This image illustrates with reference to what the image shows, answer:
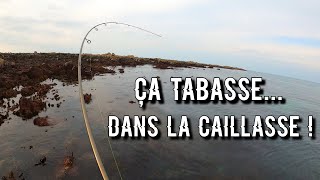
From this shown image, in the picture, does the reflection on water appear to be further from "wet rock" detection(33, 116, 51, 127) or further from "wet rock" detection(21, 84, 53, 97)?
"wet rock" detection(21, 84, 53, 97)

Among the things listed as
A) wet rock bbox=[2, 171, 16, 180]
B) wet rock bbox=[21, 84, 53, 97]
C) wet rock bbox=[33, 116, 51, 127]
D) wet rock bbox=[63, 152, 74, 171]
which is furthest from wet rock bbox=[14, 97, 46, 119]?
wet rock bbox=[2, 171, 16, 180]

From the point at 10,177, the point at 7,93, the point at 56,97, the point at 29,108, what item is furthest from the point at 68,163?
the point at 7,93

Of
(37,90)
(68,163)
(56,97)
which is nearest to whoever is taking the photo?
(68,163)

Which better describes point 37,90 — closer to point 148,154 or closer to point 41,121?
point 41,121

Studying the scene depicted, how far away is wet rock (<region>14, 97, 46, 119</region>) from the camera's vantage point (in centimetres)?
2338

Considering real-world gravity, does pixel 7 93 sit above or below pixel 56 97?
above

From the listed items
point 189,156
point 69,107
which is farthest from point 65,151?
point 69,107

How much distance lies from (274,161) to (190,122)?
27.5 ft

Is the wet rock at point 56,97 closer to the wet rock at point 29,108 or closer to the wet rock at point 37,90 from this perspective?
the wet rock at point 37,90

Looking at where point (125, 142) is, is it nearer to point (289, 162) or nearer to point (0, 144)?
point (0, 144)

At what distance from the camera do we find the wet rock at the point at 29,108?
23.4 m

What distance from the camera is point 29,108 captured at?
24.5 m

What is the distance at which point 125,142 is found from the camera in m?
18.9

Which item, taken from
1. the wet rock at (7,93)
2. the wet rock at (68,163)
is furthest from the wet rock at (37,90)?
the wet rock at (68,163)
